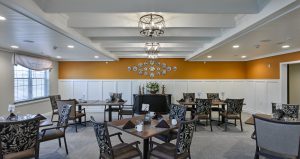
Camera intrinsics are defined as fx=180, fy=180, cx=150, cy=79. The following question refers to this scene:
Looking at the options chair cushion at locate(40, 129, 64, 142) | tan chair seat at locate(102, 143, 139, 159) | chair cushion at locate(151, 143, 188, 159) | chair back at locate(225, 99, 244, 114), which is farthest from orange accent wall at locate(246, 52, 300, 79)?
chair cushion at locate(40, 129, 64, 142)

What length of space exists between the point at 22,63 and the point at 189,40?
526cm

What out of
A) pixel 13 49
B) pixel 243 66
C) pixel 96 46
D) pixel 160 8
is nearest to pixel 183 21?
pixel 160 8

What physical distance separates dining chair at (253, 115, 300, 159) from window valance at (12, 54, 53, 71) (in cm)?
652

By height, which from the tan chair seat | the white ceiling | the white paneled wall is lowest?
the tan chair seat

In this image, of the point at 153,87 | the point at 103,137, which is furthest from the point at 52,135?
the point at 153,87

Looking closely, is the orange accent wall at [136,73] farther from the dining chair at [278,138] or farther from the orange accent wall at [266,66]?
the dining chair at [278,138]

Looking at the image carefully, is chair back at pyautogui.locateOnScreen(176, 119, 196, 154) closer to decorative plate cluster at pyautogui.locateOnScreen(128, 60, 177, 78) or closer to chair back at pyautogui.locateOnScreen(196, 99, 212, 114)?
chair back at pyautogui.locateOnScreen(196, 99, 212, 114)

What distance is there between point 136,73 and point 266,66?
17.7ft

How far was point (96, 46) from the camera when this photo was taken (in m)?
5.08

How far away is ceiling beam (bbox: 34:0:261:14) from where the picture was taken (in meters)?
2.48

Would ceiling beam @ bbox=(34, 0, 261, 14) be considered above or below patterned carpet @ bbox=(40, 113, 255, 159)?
above

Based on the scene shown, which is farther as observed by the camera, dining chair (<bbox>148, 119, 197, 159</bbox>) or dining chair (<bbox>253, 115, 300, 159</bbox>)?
dining chair (<bbox>148, 119, 197, 159</bbox>)

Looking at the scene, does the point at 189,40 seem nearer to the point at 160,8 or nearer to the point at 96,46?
the point at 160,8

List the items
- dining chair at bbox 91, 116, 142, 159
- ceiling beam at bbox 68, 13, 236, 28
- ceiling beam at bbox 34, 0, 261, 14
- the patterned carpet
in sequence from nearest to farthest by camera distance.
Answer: dining chair at bbox 91, 116, 142, 159, ceiling beam at bbox 34, 0, 261, 14, ceiling beam at bbox 68, 13, 236, 28, the patterned carpet
